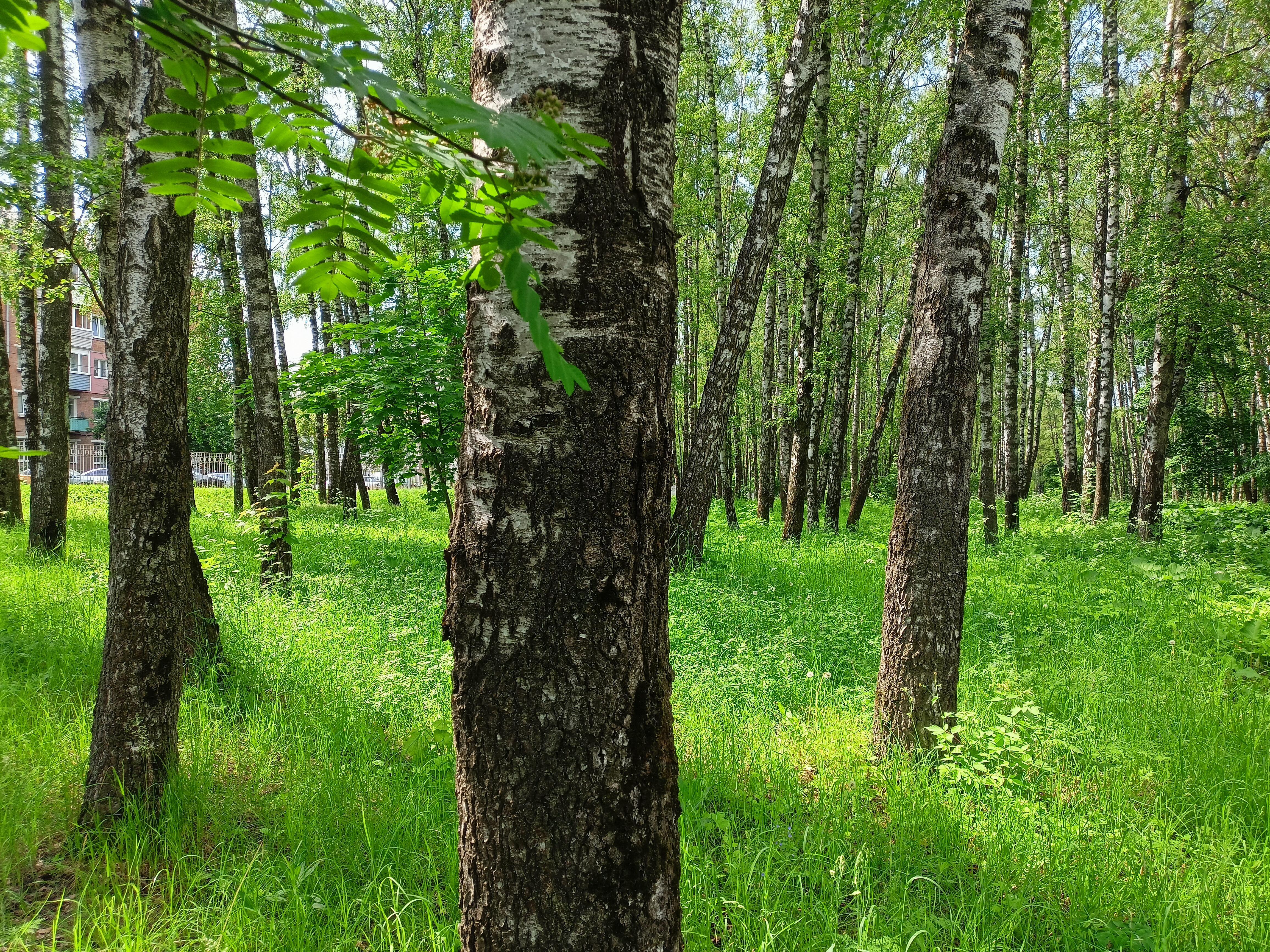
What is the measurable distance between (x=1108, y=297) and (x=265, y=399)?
15589 mm

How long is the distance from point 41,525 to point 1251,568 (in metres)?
15.4

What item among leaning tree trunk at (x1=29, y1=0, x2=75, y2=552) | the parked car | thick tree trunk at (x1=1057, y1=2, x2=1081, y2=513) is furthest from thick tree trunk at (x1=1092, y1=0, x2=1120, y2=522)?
the parked car

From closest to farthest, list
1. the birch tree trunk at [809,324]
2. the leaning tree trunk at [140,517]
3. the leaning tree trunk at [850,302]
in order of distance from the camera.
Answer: the leaning tree trunk at [140,517]
the birch tree trunk at [809,324]
the leaning tree trunk at [850,302]

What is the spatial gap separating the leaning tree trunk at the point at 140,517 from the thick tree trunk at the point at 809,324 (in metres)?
10.4

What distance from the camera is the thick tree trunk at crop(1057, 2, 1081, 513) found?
13.3 m

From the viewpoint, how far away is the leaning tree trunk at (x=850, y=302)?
12781 mm

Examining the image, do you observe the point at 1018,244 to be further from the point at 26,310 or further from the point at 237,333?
the point at 26,310

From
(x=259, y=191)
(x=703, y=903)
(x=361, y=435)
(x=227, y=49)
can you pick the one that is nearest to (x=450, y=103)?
(x=227, y=49)

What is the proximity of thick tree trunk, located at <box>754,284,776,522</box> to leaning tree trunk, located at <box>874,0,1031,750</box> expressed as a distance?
1151cm

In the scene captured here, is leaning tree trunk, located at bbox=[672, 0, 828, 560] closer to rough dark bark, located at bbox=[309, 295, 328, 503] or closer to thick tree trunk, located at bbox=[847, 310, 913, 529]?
thick tree trunk, located at bbox=[847, 310, 913, 529]

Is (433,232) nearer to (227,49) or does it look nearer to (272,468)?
(272,468)

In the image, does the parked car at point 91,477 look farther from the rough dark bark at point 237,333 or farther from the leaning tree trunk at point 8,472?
the leaning tree trunk at point 8,472

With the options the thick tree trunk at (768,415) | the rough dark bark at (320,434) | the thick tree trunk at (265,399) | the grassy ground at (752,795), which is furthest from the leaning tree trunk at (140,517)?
the rough dark bark at (320,434)

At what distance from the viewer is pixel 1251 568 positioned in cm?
820
